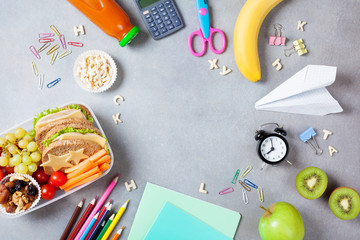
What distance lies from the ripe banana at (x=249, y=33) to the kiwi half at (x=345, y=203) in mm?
492

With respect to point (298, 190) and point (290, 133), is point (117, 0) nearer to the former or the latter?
point (290, 133)

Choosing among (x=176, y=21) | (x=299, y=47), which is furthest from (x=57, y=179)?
(x=299, y=47)

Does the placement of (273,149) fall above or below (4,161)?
below

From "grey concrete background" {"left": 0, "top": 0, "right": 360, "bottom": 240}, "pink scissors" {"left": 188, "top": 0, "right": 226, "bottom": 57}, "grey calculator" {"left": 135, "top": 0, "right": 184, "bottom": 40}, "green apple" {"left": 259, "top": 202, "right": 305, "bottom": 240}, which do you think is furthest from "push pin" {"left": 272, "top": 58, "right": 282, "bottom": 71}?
"green apple" {"left": 259, "top": 202, "right": 305, "bottom": 240}

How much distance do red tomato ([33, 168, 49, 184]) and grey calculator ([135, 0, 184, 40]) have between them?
610mm

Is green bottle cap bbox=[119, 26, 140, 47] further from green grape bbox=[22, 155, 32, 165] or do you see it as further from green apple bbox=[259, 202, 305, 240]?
green apple bbox=[259, 202, 305, 240]

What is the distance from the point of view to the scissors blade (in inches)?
48.4

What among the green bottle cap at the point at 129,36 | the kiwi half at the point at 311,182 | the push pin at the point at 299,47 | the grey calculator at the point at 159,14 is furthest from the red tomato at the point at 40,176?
the push pin at the point at 299,47

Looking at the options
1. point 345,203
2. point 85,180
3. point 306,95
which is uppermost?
point 85,180

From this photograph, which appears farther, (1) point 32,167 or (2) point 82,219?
(2) point 82,219

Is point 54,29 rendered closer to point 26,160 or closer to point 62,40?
point 62,40

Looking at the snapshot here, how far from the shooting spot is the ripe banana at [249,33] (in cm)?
120

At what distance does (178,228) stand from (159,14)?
75cm

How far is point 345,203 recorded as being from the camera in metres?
1.23
